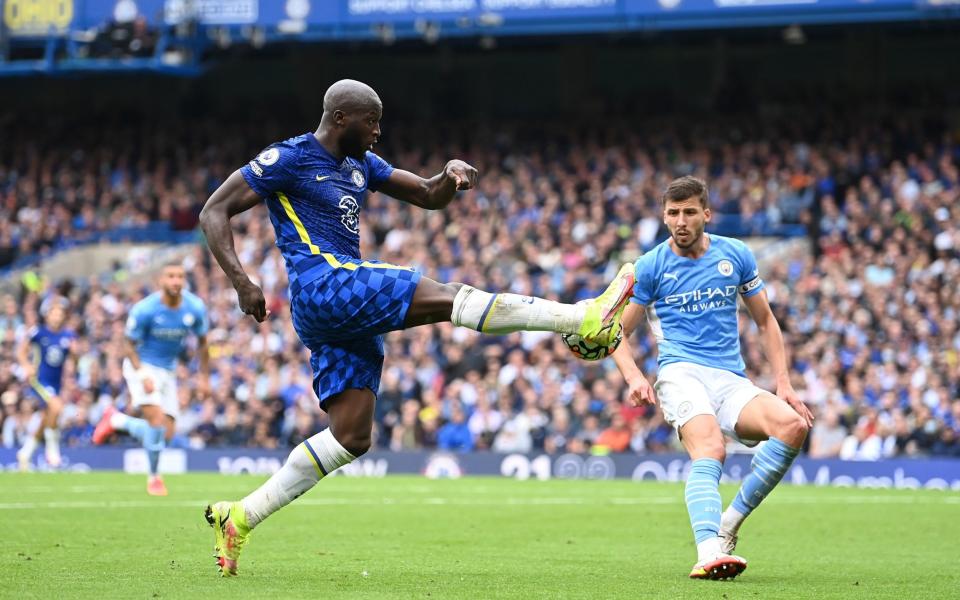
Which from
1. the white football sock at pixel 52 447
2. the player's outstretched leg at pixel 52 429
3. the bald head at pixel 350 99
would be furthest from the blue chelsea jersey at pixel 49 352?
the bald head at pixel 350 99

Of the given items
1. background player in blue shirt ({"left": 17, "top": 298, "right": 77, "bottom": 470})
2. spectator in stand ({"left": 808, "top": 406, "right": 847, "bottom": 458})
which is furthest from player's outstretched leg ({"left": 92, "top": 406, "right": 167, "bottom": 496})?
spectator in stand ({"left": 808, "top": 406, "right": 847, "bottom": 458})

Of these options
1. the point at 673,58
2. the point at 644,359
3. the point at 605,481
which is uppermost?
the point at 673,58

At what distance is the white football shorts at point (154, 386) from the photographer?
1630 cm

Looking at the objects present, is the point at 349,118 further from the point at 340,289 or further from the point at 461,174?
the point at 340,289

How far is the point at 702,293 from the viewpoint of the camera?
923 centimetres

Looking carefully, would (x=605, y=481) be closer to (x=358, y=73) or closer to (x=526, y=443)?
(x=526, y=443)

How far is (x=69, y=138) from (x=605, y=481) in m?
23.6

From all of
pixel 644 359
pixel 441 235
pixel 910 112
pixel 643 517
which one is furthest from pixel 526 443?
pixel 910 112

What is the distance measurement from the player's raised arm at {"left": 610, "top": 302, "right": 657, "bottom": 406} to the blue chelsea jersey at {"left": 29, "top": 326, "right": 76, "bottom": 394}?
47.7 feet

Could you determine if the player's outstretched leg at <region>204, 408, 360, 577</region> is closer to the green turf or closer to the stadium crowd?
the green turf

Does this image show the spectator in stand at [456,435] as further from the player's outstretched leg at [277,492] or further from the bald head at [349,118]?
the bald head at [349,118]

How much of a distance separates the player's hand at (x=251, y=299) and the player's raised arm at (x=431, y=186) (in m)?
1.36

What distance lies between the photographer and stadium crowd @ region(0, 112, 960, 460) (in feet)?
78.1

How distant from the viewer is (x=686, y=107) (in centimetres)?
3603
